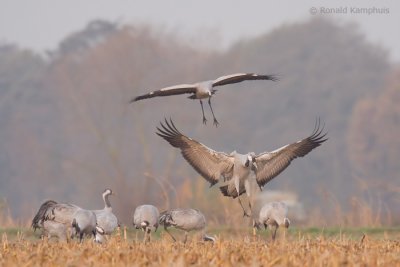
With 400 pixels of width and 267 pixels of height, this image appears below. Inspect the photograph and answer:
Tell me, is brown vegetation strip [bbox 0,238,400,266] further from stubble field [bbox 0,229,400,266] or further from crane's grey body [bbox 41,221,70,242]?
crane's grey body [bbox 41,221,70,242]

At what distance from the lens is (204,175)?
12.9m

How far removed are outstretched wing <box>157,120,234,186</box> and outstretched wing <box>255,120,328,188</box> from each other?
1.11 ft

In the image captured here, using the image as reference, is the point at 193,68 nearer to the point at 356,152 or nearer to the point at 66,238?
the point at 356,152

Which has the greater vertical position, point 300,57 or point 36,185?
point 300,57

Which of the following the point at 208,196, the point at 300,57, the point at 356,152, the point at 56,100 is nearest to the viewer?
the point at 208,196

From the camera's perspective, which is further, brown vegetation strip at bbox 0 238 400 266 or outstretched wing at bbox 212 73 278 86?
outstretched wing at bbox 212 73 278 86

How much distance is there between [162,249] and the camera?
889 cm

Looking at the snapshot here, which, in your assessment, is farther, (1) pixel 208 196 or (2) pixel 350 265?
(1) pixel 208 196

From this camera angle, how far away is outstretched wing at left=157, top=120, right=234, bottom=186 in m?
12.5

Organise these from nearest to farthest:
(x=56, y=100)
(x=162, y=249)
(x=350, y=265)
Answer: (x=350, y=265) < (x=162, y=249) < (x=56, y=100)

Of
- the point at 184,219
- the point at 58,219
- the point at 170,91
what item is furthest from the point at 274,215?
the point at 58,219

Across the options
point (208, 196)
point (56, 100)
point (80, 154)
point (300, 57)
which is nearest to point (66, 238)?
point (208, 196)

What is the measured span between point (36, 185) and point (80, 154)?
235 cm

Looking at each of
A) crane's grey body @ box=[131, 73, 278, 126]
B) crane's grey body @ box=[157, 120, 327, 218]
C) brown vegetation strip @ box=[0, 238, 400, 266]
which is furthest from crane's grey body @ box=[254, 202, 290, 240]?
brown vegetation strip @ box=[0, 238, 400, 266]
